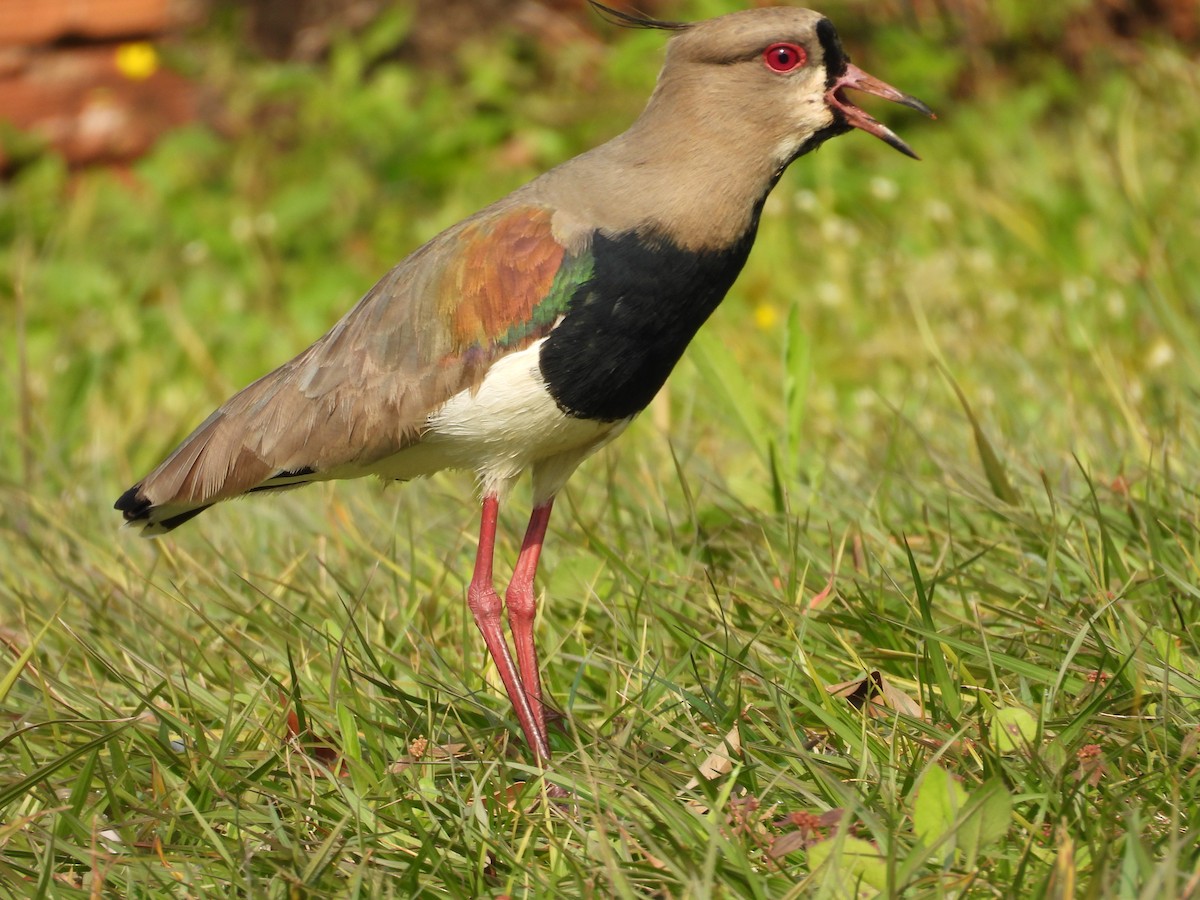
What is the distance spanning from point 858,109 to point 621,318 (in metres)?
0.71

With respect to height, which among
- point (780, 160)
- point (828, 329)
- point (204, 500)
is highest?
point (780, 160)

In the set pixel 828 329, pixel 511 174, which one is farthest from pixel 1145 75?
pixel 511 174

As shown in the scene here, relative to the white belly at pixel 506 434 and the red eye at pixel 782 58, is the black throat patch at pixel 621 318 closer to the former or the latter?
the white belly at pixel 506 434

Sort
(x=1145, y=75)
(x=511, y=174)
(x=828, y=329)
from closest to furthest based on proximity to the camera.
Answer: (x=828, y=329)
(x=1145, y=75)
(x=511, y=174)

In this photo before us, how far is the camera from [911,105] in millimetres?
3184

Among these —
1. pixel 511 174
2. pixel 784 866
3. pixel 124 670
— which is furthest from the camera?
pixel 511 174

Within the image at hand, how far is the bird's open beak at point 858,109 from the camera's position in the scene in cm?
311

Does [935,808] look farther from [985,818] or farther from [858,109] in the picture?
[858,109]

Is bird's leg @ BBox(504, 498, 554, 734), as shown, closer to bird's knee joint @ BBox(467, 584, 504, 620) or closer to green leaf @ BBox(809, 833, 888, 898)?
bird's knee joint @ BBox(467, 584, 504, 620)

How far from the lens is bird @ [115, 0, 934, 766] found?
3.00m

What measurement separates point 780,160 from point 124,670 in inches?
71.8

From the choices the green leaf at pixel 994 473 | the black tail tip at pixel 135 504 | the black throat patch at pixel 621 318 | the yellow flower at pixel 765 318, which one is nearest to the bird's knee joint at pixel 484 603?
the black throat patch at pixel 621 318

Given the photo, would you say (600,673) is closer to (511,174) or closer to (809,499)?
(809,499)

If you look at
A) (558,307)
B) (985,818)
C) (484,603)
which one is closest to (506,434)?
(558,307)
